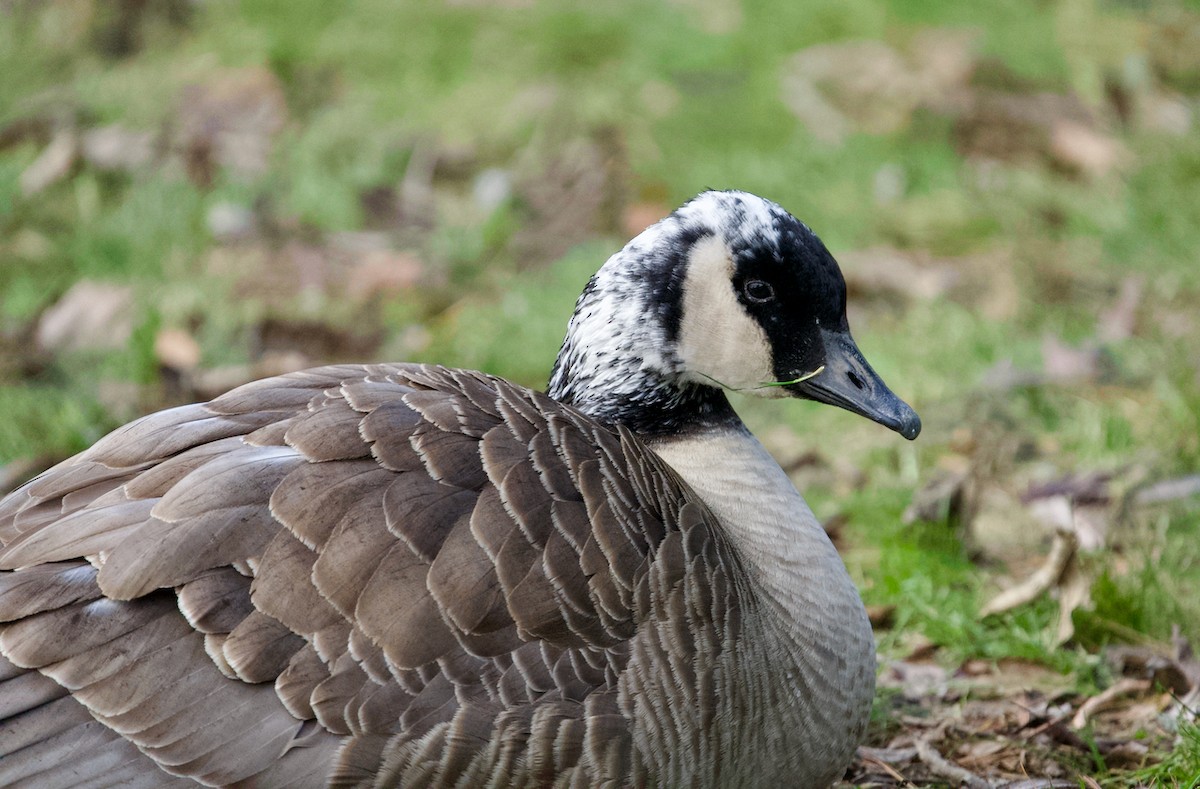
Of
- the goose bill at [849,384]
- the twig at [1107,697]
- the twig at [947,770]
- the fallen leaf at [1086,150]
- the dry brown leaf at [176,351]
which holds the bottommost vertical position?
the twig at [947,770]

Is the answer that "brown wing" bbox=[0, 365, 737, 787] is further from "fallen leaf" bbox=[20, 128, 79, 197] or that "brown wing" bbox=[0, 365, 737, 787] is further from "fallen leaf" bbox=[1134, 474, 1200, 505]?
"fallen leaf" bbox=[20, 128, 79, 197]

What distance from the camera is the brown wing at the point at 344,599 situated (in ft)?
8.72

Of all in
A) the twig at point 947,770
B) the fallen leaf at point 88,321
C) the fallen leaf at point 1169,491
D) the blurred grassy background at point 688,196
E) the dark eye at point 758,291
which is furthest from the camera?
the fallen leaf at point 88,321

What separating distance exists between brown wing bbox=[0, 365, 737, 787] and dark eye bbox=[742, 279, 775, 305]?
2.21 ft

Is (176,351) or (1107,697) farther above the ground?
(176,351)

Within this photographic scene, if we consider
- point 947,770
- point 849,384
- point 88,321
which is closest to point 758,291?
point 849,384

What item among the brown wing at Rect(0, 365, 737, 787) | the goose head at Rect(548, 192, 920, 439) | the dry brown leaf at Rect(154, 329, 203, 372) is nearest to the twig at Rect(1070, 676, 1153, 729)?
the goose head at Rect(548, 192, 920, 439)

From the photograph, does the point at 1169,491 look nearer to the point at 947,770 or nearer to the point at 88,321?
the point at 947,770

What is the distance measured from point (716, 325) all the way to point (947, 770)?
4.47 ft

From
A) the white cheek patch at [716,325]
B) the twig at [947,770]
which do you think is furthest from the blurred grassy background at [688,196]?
the white cheek patch at [716,325]

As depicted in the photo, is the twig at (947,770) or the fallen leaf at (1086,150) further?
the fallen leaf at (1086,150)

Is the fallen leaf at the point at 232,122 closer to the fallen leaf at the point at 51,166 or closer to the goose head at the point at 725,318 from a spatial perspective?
the fallen leaf at the point at 51,166

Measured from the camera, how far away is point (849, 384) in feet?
11.8

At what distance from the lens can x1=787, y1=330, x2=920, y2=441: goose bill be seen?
3.57 meters
